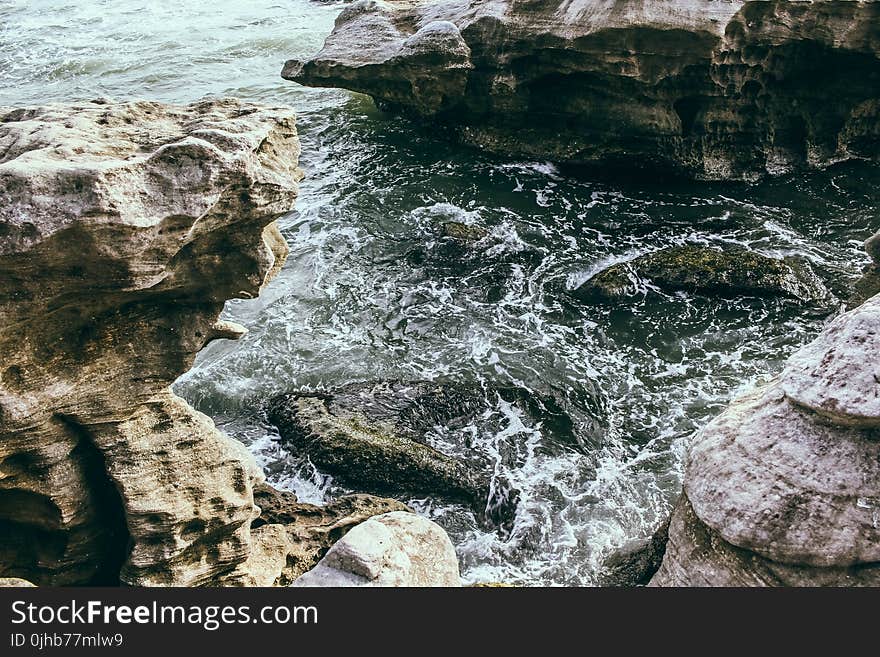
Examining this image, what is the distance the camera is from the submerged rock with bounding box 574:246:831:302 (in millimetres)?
14727

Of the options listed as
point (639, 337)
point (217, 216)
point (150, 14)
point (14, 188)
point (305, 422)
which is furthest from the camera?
point (150, 14)

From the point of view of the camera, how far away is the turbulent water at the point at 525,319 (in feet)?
37.1

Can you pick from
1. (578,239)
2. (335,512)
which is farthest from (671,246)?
(335,512)

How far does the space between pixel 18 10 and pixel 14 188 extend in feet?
106

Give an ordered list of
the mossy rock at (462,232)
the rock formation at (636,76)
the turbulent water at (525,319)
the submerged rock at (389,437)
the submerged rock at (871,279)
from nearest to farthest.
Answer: the submerged rock at (871,279)
the submerged rock at (389,437)
the turbulent water at (525,319)
the mossy rock at (462,232)
the rock formation at (636,76)

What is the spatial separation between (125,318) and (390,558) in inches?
123

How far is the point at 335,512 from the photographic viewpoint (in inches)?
394

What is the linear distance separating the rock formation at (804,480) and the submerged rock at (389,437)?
389 centimetres

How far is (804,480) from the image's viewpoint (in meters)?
7.12

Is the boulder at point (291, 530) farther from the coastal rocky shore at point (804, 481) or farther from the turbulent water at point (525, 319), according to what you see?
the coastal rocky shore at point (804, 481)

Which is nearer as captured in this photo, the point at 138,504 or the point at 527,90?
the point at 138,504

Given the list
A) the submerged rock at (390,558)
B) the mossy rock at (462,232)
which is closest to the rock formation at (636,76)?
the mossy rock at (462,232)

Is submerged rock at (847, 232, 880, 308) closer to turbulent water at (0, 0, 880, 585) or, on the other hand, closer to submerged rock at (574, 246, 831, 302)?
turbulent water at (0, 0, 880, 585)

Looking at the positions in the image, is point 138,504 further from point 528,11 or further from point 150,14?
point 150,14
